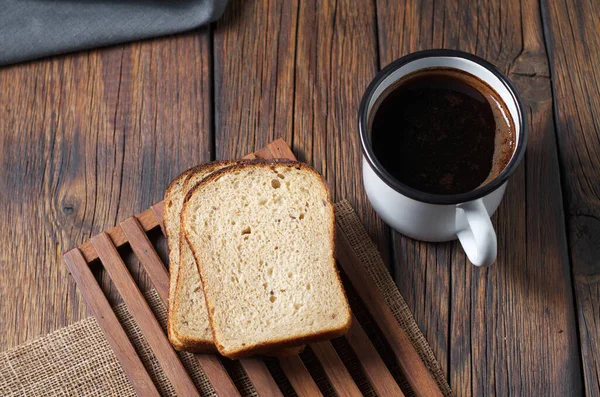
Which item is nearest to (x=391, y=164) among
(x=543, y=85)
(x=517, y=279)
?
(x=517, y=279)

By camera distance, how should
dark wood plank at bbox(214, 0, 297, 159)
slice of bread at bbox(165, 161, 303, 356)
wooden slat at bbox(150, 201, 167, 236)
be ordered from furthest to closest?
dark wood plank at bbox(214, 0, 297, 159)
wooden slat at bbox(150, 201, 167, 236)
slice of bread at bbox(165, 161, 303, 356)

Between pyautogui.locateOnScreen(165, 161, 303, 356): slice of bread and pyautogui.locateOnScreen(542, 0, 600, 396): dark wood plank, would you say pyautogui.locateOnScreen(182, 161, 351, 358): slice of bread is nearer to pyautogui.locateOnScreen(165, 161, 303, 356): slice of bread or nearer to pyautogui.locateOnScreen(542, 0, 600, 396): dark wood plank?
pyautogui.locateOnScreen(165, 161, 303, 356): slice of bread

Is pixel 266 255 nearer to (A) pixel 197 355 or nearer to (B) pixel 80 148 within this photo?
(A) pixel 197 355

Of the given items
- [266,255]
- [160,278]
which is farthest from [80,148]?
[266,255]

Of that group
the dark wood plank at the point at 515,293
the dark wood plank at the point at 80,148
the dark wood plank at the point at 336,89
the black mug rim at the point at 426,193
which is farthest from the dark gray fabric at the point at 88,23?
the dark wood plank at the point at 515,293

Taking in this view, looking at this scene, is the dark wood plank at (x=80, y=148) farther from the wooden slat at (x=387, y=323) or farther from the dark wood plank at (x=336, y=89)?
the wooden slat at (x=387, y=323)


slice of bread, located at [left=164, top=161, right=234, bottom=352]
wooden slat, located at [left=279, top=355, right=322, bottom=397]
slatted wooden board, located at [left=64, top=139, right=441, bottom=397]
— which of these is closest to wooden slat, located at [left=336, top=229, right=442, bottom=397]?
slatted wooden board, located at [left=64, top=139, right=441, bottom=397]
